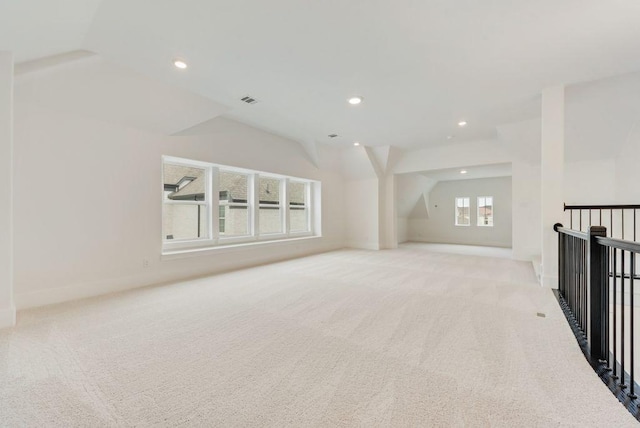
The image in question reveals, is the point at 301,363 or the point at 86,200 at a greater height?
the point at 86,200

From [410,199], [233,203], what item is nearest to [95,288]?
[233,203]

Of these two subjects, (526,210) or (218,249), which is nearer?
(218,249)

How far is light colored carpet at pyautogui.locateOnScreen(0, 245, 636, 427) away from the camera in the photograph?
1342 mm

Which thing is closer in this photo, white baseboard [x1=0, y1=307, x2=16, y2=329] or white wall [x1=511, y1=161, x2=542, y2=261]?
white baseboard [x1=0, y1=307, x2=16, y2=329]

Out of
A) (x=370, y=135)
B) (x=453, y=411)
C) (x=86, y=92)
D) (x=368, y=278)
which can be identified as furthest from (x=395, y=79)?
(x=86, y=92)

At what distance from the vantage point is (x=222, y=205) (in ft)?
16.6

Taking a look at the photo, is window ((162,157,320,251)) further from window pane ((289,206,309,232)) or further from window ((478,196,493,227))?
window ((478,196,493,227))

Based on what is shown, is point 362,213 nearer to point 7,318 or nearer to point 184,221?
point 184,221

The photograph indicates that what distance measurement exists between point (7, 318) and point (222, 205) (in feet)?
10.1

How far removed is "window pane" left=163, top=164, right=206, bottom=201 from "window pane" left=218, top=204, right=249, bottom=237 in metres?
0.54

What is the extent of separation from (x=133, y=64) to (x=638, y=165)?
311 inches

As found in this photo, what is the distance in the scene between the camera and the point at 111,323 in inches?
96.0

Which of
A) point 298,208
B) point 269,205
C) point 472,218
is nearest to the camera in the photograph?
point 269,205

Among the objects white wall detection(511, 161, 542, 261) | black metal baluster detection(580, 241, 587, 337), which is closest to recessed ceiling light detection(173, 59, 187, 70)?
black metal baluster detection(580, 241, 587, 337)
